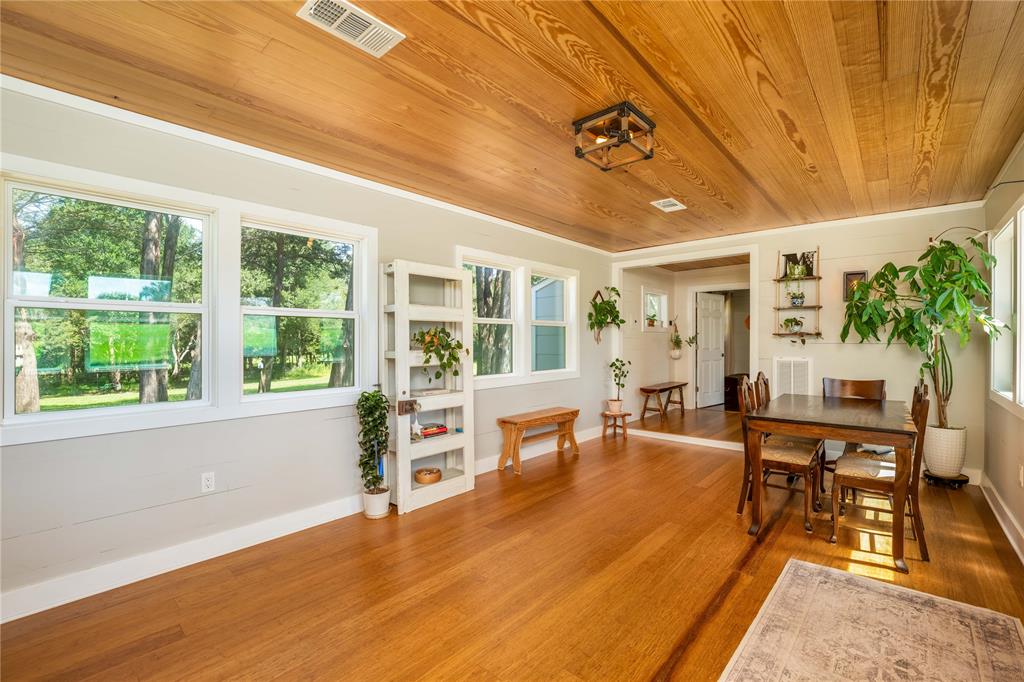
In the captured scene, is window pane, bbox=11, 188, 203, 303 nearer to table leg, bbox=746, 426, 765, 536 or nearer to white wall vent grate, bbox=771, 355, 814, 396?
table leg, bbox=746, 426, 765, 536

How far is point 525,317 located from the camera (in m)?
5.20

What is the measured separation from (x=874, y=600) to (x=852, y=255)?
3747 millimetres

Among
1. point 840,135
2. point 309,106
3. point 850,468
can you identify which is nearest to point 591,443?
point 850,468

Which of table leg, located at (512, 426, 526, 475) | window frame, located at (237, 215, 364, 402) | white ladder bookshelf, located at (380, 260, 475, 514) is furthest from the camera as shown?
table leg, located at (512, 426, 526, 475)

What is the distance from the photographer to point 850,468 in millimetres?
2959

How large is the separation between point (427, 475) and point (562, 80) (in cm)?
292

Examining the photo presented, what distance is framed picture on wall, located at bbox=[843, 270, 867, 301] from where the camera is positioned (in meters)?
4.75

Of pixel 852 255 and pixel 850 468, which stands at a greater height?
pixel 852 255

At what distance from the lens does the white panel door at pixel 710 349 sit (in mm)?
8359

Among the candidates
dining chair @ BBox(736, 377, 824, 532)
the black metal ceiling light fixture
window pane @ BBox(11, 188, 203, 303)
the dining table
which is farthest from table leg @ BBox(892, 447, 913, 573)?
window pane @ BBox(11, 188, 203, 303)

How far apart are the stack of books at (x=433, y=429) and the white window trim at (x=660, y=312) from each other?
4269 millimetres

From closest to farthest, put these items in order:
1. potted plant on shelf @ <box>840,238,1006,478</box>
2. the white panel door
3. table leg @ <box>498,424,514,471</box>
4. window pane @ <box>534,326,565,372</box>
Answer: potted plant on shelf @ <box>840,238,1006,478</box>
table leg @ <box>498,424,514,471</box>
window pane @ <box>534,326,565,372</box>
the white panel door

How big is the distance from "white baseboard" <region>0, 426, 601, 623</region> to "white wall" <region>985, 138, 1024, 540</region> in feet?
14.2

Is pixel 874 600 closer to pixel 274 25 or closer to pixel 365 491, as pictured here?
pixel 365 491
